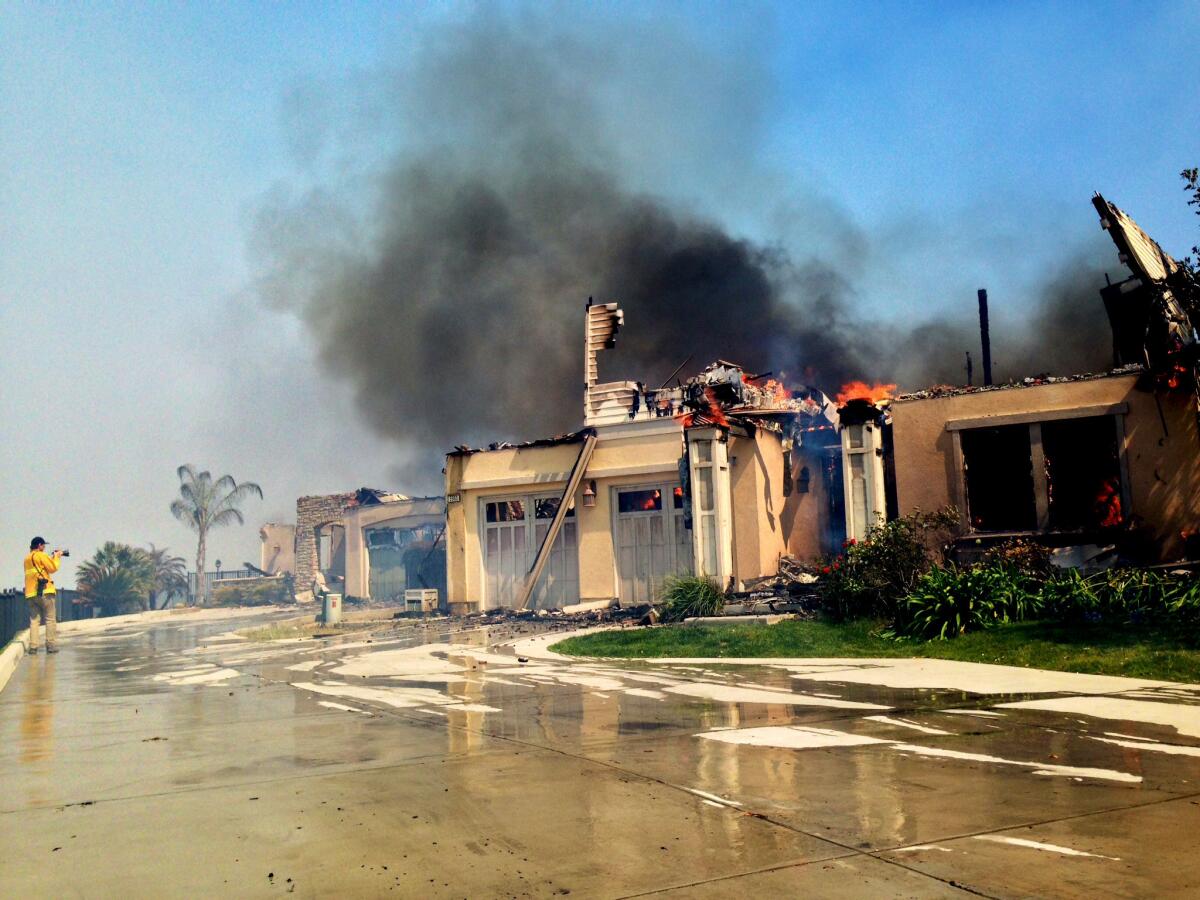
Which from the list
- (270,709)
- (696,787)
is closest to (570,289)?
(270,709)

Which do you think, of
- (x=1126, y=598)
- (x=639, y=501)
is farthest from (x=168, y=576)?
(x=1126, y=598)

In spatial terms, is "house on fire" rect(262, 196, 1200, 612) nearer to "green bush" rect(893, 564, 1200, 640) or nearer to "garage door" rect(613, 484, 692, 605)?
"garage door" rect(613, 484, 692, 605)

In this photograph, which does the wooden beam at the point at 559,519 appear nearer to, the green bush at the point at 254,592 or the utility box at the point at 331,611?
the utility box at the point at 331,611

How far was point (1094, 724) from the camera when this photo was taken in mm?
6719

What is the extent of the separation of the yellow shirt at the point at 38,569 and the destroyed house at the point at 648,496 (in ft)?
28.8

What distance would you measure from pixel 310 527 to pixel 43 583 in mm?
25664

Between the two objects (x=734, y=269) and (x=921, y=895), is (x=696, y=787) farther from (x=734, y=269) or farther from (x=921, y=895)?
(x=734, y=269)

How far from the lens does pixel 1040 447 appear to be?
15.9 m

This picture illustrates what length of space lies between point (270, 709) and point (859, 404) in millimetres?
11199

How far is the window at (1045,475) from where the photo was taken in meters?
15.7

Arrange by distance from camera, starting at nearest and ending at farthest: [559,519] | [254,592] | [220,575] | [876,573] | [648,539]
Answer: [876,573]
[648,539]
[559,519]
[254,592]
[220,575]

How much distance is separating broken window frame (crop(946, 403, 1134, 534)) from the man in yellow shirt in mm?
14196

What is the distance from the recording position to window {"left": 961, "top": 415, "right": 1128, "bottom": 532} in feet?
51.4

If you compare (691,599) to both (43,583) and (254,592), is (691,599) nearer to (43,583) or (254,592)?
(43,583)
